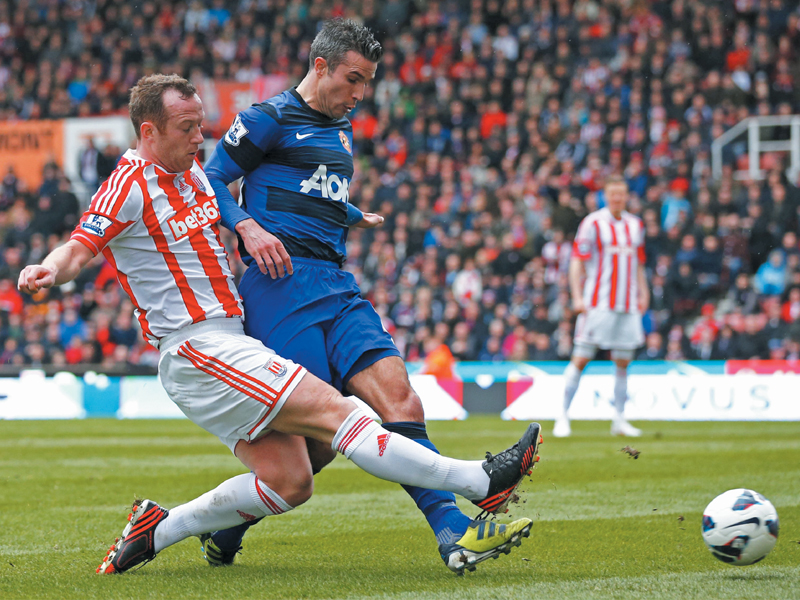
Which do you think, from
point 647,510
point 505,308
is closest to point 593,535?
point 647,510

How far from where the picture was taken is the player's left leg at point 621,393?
10.5 m

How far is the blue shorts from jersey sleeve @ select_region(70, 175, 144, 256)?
2.03ft

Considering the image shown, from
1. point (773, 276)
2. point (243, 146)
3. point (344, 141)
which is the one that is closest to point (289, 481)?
point (243, 146)

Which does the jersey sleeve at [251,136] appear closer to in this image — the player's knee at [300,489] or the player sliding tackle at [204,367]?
the player sliding tackle at [204,367]

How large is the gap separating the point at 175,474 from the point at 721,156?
11.1 meters

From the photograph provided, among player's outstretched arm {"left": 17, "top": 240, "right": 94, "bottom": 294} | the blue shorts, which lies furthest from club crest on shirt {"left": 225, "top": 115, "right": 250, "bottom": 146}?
player's outstretched arm {"left": 17, "top": 240, "right": 94, "bottom": 294}

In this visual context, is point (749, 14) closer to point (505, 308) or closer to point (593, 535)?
point (505, 308)

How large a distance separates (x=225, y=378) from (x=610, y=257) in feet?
24.3

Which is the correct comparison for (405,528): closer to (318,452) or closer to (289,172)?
(318,452)

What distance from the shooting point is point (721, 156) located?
16.3m

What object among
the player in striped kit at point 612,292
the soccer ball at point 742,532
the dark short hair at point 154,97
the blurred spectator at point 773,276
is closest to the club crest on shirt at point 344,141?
the dark short hair at point 154,97

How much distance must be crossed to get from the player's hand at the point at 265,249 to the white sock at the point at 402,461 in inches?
27.5

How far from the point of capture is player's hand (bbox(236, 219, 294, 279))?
4.11m

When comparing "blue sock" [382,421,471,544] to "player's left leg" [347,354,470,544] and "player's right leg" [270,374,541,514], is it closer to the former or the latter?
"player's left leg" [347,354,470,544]
